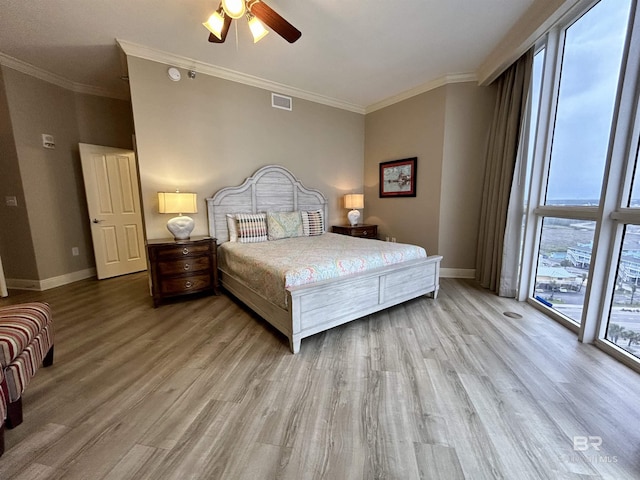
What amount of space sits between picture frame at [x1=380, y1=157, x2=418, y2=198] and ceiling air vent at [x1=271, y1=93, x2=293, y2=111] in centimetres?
188

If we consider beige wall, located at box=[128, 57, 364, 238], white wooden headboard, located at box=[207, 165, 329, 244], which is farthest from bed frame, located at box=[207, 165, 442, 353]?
beige wall, located at box=[128, 57, 364, 238]

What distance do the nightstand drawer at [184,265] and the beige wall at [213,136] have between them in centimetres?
59

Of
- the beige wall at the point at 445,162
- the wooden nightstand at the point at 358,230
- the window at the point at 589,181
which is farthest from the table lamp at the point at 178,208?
the window at the point at 589,181

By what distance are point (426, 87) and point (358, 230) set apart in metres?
2.39

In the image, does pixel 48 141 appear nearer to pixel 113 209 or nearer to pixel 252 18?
pixel 113 209

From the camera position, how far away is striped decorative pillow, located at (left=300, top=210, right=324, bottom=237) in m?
4.03

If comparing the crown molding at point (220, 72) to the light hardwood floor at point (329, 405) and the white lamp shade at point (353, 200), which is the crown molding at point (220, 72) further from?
the light hardwood floor at point (329, 405)

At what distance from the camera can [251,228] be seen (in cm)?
354

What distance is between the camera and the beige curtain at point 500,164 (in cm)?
302

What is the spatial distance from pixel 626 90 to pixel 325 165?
3510mm

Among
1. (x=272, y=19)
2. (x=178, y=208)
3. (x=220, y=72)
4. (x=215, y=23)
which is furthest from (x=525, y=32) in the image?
(x=178, y=208)

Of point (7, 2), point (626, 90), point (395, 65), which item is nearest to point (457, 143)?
point (395, 65)

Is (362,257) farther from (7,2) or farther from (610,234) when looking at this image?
(7,2)

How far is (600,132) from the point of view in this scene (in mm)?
2258
